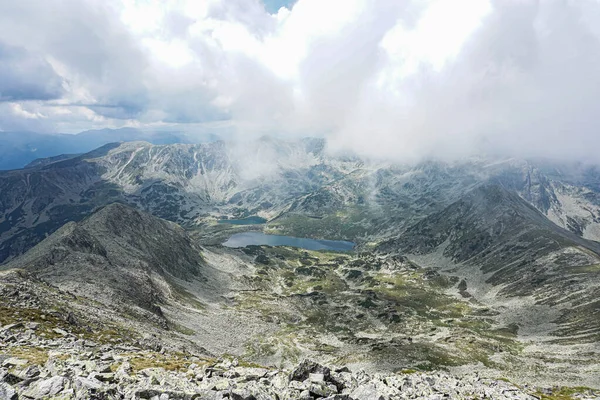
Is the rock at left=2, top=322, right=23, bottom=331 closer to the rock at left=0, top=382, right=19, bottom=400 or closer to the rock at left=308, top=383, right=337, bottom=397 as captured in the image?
the rock at left=0, top=382, right=19, bottom=400

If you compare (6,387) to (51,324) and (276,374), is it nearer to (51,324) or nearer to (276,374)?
(276,374)

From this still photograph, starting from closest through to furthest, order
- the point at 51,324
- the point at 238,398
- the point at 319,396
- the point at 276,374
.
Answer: the point at 238,398, the point at 319,396, the point at 276,374, the point at 51,324

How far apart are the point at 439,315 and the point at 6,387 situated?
204 metres

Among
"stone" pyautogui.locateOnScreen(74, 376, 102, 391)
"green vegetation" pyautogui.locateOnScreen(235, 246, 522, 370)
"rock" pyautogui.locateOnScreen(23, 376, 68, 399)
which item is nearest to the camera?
"rock" pyautogui.locateOnScreen(23, 376, 68, 399)

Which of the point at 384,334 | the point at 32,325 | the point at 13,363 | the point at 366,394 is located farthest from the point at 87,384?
the point at 384,334

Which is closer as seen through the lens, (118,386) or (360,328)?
(118,386)

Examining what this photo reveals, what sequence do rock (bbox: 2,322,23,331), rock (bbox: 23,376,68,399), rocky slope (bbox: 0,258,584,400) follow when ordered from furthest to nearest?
rock (bbox: 2,322,23,331) → rocky slope (bbox: 0,258,584,400) → rock (bbox: 23,376,68,399)

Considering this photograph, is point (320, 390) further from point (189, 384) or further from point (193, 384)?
point (189, 384)

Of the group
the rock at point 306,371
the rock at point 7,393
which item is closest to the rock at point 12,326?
the rock at point 7,393

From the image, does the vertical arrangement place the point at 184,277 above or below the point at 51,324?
below

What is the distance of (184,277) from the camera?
19050 centimetres

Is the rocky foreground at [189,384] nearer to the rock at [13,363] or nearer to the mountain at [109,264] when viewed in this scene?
the rock at [13,363]

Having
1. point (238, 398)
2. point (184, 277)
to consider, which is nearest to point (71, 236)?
point (184, 277)

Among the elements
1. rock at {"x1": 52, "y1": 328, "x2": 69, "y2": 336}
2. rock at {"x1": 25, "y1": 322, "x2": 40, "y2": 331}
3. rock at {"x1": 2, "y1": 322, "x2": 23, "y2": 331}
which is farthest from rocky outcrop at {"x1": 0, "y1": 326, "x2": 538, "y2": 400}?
rock at {"x1": 52, "y1": 328, "x2": 69, "y2": 336}
